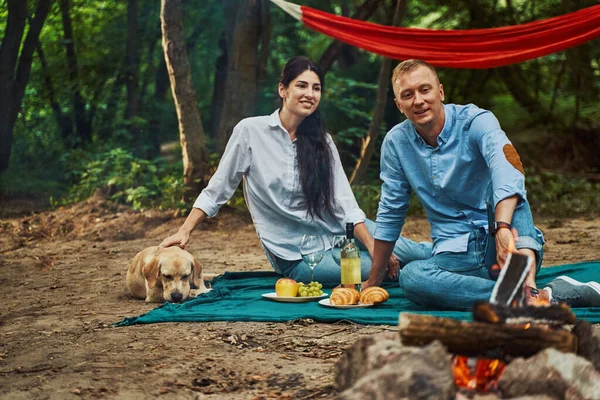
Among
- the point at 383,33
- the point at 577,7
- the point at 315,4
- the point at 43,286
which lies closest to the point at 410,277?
the point at 43,286

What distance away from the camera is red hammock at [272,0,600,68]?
598cm

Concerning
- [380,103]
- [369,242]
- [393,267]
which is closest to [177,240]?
[369,242]

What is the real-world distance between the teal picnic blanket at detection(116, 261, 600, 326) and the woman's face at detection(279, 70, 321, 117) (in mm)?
1005

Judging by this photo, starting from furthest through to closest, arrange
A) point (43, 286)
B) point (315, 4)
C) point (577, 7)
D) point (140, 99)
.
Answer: point (140, 99)
point (315, 4)
point (577, 7)
point (43, 286)

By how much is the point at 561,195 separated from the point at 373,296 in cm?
656

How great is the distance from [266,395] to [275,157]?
7.26ft

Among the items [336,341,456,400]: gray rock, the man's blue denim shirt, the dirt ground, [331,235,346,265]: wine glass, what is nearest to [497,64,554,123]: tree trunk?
the dirt ground

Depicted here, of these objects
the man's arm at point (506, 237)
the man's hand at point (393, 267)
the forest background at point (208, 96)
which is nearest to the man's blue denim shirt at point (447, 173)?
the man's arm at point (506, 237)

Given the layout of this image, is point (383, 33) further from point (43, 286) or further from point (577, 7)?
point (577, 7)

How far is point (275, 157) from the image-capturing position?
4.44m

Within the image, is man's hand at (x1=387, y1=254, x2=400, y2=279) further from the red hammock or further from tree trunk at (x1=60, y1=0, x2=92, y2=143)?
tree trunk at (x1=60, y1=0, x2=92, y2=143)

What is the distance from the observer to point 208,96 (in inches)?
645

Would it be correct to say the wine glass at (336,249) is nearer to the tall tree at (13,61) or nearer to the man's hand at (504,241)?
the man's hand at (504,241)

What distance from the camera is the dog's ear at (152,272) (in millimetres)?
4196
